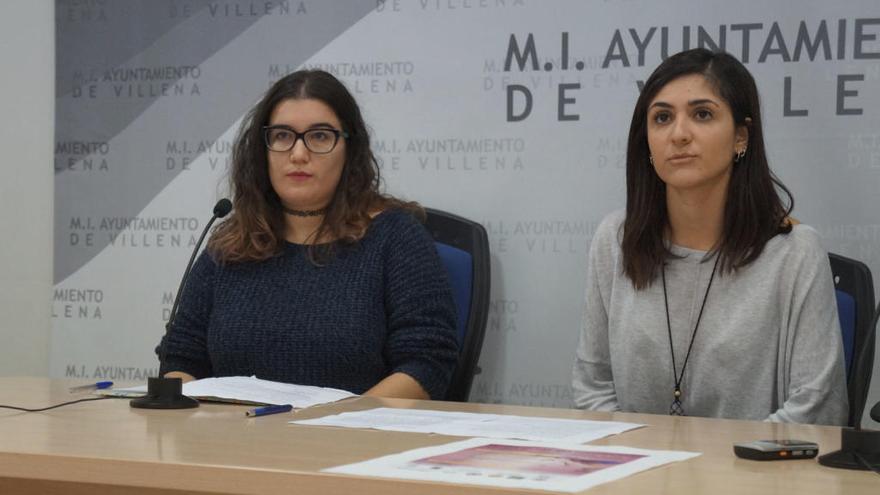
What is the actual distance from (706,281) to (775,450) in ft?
A: 3.32

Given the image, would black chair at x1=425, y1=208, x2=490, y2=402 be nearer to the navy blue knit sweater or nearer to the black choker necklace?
the navy blue knit sweater

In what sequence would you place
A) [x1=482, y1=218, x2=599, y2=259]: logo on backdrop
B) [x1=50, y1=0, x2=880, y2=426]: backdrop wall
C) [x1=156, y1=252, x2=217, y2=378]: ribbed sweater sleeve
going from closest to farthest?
[x1=156, y1=252, x2=217, y2=378]: ribbed sweater sleeve < [x1=50, y1=0, x2=880, y2=426]: backdrop wall < [x1=482, y1=218, x2=599, y2=259]: logo on backdrop

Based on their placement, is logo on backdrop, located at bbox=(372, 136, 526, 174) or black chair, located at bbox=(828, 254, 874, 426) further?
logo on backdrop, located at bbox=(372, 136, 526, 174)

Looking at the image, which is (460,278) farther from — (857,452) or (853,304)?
(857,452)

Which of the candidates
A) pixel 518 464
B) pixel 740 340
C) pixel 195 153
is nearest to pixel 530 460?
pixel 518 464

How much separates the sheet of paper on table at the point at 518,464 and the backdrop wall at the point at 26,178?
235 centimetres

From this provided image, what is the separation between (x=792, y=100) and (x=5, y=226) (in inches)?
93.3

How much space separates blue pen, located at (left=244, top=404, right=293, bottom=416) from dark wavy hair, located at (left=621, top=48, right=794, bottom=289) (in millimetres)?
904

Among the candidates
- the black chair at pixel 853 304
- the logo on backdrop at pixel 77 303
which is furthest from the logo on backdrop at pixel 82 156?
the black chair at pixel 853 304

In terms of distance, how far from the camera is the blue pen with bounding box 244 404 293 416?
1.89 metres

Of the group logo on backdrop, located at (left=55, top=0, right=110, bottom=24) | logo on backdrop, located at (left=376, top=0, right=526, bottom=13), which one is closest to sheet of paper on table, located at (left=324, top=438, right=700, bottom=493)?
logo on backdrop, located at (left=376, top=0, right=526, bottom=13)

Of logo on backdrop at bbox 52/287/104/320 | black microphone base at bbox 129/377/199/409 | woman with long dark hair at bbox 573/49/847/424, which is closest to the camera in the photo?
black microphone base at bbox 129/377/199/409

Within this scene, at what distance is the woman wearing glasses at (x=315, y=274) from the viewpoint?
104 inches

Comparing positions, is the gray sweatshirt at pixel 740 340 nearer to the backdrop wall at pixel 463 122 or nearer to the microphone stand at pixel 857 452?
the backdrop wall at pixel 463 122
